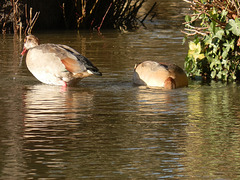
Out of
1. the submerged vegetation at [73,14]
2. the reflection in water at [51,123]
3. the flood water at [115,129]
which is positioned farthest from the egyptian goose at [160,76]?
the submerged vegetation at [73,14]

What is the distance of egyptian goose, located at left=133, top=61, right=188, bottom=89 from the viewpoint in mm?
8383

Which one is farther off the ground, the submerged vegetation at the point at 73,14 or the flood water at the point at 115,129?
the submerged vegetation at the point at 73,14

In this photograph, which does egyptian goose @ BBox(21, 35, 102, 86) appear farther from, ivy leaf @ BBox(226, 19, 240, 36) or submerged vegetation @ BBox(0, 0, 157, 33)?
submerged vegetation @ BBox(0, 0, 157, 33)

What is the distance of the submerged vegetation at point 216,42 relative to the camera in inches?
343

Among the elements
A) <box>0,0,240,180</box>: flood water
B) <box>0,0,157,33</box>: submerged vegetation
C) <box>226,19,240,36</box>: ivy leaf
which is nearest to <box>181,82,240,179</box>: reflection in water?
<box>0,0,240,180</box>: flood water

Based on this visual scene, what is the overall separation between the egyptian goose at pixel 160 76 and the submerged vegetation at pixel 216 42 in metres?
0.71

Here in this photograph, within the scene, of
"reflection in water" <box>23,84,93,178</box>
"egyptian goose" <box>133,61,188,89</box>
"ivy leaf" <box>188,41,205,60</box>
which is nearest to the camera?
"reflection in water" <box>23,84,93,178</box>

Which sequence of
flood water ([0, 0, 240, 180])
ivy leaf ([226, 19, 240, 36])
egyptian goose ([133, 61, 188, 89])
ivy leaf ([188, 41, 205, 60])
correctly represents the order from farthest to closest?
1. ivy leaf ([188, 41, 205, 60])
2. ivy leaf ([226, 19, 240, 36])
3. egyptian goose ([133, 61, 188, 89])
4. flood water ([0, 0, 240, 180])

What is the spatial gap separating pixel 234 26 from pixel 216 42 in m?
0.50

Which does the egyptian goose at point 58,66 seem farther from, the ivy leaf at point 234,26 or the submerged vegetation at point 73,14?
the submerged vegetation at point 73,14

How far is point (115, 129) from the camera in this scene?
6066mm

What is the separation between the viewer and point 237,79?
9211 millimetres

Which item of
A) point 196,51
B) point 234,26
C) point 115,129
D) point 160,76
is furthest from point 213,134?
point 196,51

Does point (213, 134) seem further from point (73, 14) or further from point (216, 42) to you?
point (73, 14)
